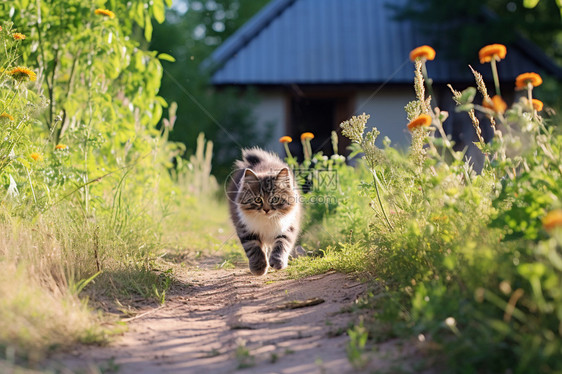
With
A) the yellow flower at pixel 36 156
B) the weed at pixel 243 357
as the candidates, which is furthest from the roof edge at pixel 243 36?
the weed at pixel 243 357

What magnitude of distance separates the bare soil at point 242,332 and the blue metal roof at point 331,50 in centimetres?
1078

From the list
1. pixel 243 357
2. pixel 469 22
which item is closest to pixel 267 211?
pixel 243 357

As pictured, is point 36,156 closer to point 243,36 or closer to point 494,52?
point 494,52

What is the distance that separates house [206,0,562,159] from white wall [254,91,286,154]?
0.09 feet

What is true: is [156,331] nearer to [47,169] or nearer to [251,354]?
[251,354]

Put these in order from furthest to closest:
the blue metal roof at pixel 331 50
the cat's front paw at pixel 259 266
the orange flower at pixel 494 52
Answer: the blue metal roof at pixel 331 50 → the cat's front paw at pixel 259 266 → the orange flower at pixel 494 52

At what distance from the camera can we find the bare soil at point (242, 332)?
97.6 inches

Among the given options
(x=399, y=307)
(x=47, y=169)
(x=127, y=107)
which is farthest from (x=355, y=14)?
(x=399, y=307)

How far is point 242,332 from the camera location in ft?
9.71

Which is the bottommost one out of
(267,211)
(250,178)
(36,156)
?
(267,211)

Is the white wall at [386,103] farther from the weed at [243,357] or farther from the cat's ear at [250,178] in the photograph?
the weed at [243,357]

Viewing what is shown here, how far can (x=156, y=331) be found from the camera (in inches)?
119

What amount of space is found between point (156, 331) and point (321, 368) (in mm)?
1124

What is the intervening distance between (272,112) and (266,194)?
10174 millimetres
